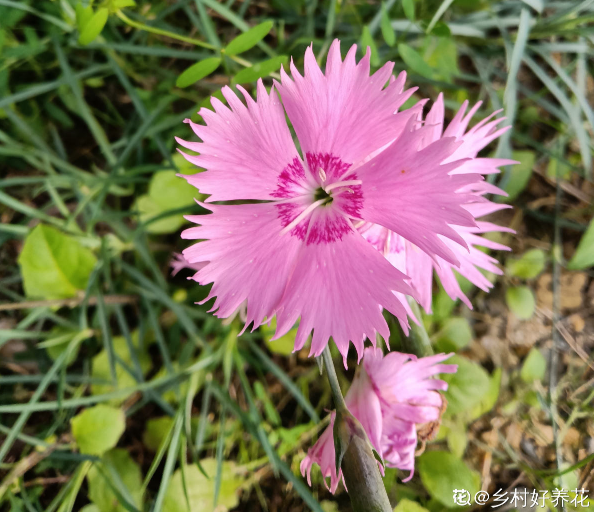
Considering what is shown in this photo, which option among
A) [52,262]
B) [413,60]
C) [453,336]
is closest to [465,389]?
[453,336]

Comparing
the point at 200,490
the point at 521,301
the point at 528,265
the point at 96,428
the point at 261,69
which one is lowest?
the point at 200,490

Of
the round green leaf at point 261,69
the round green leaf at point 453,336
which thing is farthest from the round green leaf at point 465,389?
the round green leaf at point 261,69

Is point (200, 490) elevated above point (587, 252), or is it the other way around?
point (587, 252)

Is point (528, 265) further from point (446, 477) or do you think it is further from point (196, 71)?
point (196, 71)

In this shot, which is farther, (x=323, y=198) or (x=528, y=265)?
(x=528, y=265)

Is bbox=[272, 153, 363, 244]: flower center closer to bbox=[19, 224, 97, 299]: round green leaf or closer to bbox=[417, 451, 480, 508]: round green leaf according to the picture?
bbox=[19, 224, 97, 299]: round green leaf

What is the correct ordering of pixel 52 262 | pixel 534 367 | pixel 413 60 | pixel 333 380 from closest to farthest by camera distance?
pixel 333 380
pixel 413 60
pixel 52 262
pixel 534 367

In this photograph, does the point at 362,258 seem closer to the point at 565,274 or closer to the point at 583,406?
the point at 583,406

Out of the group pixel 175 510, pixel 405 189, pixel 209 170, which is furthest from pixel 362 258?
pixel 175 510

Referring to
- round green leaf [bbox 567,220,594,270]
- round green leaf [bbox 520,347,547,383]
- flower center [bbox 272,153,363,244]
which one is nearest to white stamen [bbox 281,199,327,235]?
flower center [bbox 272,153,363,244]
